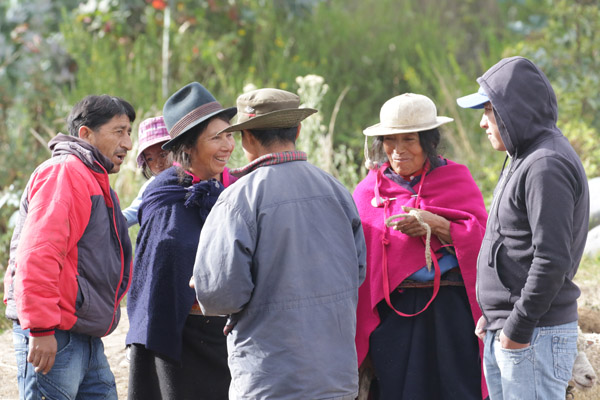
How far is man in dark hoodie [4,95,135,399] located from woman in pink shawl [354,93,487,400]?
110cm

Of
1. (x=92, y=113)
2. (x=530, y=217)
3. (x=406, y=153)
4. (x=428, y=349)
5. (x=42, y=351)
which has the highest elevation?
(x=92, y=113)

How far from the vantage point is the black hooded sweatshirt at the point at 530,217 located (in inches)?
100.0

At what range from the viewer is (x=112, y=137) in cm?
324

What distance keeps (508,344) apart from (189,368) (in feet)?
4.37

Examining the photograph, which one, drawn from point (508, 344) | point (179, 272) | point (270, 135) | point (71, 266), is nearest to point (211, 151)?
point (179, 272)

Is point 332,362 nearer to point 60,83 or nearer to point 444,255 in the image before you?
point 444,255

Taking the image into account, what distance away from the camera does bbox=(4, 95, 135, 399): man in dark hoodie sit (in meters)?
2.77

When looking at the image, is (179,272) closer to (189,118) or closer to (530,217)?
(189,118)

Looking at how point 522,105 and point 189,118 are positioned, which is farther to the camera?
point 189,118

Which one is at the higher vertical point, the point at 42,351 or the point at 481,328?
the point at 42,351

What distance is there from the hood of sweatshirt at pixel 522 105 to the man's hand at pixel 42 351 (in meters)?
1.83

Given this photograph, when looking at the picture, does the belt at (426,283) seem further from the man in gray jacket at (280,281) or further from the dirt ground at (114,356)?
the dirt ground at (114,356)

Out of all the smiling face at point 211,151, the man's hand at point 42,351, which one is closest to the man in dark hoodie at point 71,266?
the man's hand at point 42,351

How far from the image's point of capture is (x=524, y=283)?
2.70 m
